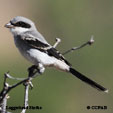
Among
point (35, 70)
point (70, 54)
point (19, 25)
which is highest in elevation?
point (70, 54)

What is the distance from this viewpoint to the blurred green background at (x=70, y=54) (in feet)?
17.7

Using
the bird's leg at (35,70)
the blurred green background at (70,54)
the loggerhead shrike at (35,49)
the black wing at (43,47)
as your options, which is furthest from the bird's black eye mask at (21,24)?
the blurred green background at (70,54)

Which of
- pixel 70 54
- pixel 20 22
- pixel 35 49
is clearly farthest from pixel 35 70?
pixel 70 54

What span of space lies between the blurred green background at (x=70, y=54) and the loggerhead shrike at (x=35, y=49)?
1732mm

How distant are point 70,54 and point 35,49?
247cm

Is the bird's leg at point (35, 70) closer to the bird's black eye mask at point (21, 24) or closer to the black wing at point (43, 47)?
the black wing at point (43, 47)

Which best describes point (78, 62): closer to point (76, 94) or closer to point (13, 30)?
point (76, 94)

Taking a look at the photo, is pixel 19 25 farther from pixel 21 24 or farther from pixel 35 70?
pixel 35 70

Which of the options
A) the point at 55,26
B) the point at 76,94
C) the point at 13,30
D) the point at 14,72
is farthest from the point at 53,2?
the point at 13,30

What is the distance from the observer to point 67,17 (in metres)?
7.00

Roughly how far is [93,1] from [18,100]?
2894mm

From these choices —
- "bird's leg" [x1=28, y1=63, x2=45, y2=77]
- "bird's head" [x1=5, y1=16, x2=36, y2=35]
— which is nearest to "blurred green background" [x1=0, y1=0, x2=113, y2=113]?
"bird's head" [x1=5, y1=16, x2=36, y2=35]

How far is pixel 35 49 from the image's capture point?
3.40 metres

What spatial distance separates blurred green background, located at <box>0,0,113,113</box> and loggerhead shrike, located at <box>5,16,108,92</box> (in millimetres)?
1732
